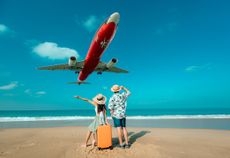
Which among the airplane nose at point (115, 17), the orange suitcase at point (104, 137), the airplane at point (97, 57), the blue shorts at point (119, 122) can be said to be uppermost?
the airplane nose at point (115, 17)

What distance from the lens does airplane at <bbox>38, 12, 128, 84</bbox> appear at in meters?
15.0

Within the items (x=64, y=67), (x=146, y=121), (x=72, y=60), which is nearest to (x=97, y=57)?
(x=72, y=60)

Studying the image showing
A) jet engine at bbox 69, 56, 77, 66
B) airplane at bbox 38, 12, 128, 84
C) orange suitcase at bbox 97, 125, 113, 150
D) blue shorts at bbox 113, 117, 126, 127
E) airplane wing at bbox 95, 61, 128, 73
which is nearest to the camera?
orange suitcase at bbox 97, 125, 113, 150

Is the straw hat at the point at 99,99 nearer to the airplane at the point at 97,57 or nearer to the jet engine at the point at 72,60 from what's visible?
the airplane at the point at 97,57

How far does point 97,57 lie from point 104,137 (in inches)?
556

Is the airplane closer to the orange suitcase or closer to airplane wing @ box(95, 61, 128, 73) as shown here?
airplane wing @ box(95, 61, 128, 73)

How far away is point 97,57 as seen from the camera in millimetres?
18719

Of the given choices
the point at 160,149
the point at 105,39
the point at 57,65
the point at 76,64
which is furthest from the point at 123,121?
A: the point at 57,65

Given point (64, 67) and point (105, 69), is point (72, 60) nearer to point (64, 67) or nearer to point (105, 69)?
point (64, 67)

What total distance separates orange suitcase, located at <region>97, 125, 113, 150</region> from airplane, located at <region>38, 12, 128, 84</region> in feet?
36.6

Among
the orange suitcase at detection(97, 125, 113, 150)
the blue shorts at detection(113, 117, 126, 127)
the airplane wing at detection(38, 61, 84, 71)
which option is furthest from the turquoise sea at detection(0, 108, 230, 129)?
the orange suitcase at detection(97, 125, 113, 150)

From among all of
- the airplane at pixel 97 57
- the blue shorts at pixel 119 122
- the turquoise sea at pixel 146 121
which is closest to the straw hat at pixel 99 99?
the blue shorts at pixel 119 122

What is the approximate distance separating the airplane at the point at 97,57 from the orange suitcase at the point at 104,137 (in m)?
11.1

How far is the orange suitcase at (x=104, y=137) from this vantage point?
5191mm
